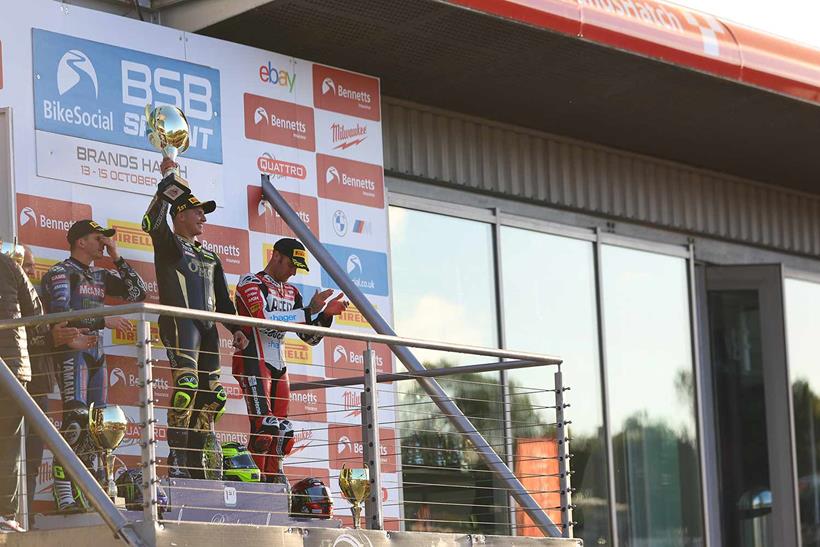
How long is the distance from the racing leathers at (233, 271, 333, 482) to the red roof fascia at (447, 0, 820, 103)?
1.82 metres

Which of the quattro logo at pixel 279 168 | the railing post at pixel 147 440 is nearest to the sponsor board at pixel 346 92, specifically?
the quattro logo at pixel 279 168

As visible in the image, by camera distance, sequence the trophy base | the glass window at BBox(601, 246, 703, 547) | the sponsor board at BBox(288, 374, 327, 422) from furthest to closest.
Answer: the glass window at BBox(601, 246, 703, 547) → the sponsor board at BBox(288, 374, 327, 422) → the trophy base

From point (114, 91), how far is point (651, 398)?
201 inches

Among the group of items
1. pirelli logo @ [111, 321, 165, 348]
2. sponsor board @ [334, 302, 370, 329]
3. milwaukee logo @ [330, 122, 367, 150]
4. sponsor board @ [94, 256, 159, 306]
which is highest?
milwaukee logo @ [330, 122, 367, 150]

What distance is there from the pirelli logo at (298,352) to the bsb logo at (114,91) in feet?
3.46

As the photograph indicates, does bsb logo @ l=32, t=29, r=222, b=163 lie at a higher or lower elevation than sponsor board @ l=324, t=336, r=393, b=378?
higher

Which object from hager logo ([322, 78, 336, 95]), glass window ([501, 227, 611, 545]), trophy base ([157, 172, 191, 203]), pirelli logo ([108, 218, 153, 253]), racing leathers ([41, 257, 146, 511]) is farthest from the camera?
glass window ([501, 227, 611, 545])

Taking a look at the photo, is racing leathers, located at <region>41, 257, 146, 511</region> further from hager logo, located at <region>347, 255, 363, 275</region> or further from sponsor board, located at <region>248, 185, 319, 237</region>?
hager logo, located at <region>347, 255, 363, 275</region>

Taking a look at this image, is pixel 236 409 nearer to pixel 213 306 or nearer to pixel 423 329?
pixel 213 306

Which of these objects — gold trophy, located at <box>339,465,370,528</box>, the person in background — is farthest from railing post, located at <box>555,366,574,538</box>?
the person in background

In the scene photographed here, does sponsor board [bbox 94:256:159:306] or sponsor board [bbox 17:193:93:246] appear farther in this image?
sponsor board [bbox 94:256:159:306]

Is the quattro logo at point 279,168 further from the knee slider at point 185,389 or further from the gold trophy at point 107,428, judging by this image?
the gold trophy at point 107,428

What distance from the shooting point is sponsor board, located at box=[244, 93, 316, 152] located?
340 inches

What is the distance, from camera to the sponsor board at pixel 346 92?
9086 mm
